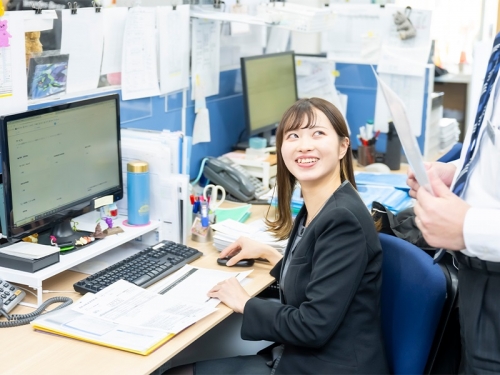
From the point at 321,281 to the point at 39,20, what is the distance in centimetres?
115

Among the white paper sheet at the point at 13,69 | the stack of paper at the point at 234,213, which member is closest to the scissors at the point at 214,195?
the stack of paper at the point at 234,213

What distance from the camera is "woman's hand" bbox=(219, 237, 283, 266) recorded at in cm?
213

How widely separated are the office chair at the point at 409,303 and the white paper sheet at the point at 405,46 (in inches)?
65.6

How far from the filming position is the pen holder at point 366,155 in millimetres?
3271

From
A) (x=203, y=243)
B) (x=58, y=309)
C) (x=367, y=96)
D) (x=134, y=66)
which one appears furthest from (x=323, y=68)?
(x=58, y=309)

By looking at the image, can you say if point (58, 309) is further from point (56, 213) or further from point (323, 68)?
point (323, 68)

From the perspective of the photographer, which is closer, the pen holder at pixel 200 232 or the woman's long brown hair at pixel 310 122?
the woman's long brown hair at pixel 310 122

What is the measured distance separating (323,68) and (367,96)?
0.84 ft

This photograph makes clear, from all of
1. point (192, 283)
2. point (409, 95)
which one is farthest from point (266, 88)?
point (192, 283)

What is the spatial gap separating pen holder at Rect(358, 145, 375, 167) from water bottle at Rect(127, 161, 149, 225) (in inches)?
54.5

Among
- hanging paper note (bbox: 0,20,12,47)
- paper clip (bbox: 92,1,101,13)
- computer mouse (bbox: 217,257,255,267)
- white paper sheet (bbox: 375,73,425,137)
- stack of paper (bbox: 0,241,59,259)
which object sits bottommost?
computer mouse (bbox: 217,257,255,267)

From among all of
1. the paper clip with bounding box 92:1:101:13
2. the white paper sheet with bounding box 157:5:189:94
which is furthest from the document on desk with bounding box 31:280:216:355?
the white paper sheet with bounding box 157:5:189:94

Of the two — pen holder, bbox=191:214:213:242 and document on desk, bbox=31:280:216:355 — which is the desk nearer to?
document on desk, bbox=31:280:216:355

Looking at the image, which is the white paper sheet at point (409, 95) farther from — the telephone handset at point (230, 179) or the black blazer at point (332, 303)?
the black blazer at point (332, 303)
